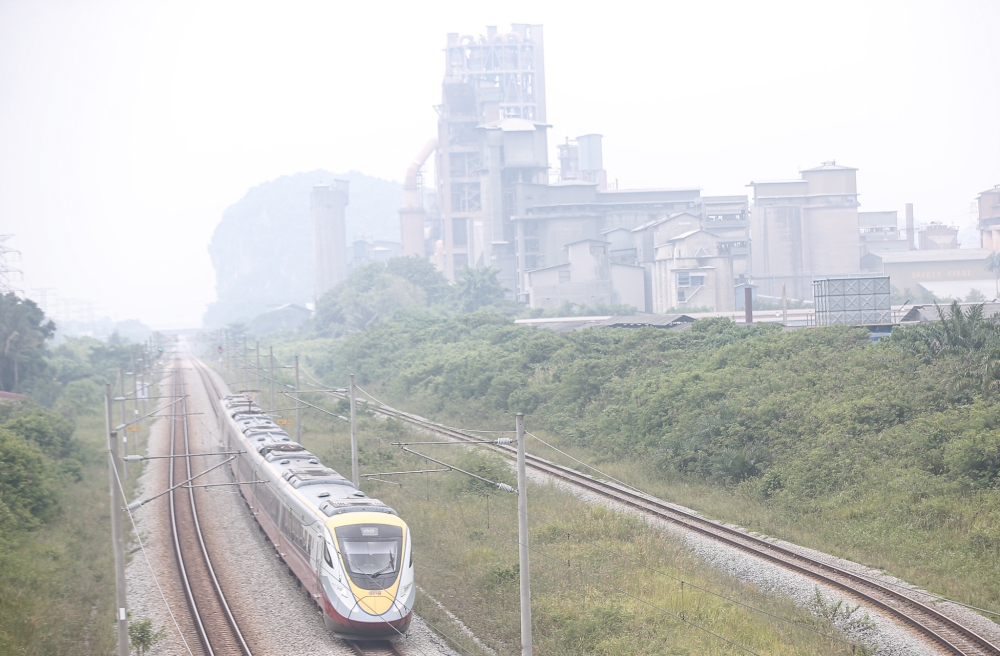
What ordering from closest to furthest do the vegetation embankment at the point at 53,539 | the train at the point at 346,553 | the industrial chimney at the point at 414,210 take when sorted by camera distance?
the train at the point at 346,553
the vegetation embankment at the point at 53,539
the industrial chimney at the point at 414,210

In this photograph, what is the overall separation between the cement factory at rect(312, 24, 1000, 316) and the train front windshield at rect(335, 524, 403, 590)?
67.4 meters

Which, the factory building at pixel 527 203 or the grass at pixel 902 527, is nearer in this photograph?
the grass at pixel 902 527

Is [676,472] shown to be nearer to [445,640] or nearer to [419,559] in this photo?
[419,559]

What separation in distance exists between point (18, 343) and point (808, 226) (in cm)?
8298

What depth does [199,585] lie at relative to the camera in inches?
881

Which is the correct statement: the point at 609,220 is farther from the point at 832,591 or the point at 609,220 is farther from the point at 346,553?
the point at 346,553

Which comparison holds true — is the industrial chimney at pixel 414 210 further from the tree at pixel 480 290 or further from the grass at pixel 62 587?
the grass at pixel 62 587

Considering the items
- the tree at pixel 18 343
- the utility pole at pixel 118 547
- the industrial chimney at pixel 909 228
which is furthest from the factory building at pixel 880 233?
the utility pole at pixel 118 547

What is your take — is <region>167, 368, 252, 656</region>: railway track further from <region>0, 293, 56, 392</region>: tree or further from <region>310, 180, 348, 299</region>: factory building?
<region>310, 180, 348, 299</region>: factory building

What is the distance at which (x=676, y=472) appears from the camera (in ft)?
102

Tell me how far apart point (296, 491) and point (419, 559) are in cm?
391

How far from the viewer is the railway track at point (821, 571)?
1611cm

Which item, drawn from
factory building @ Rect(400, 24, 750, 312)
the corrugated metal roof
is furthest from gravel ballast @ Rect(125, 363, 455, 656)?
the corrugated metal roof

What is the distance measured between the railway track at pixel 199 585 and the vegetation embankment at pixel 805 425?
1416cm
